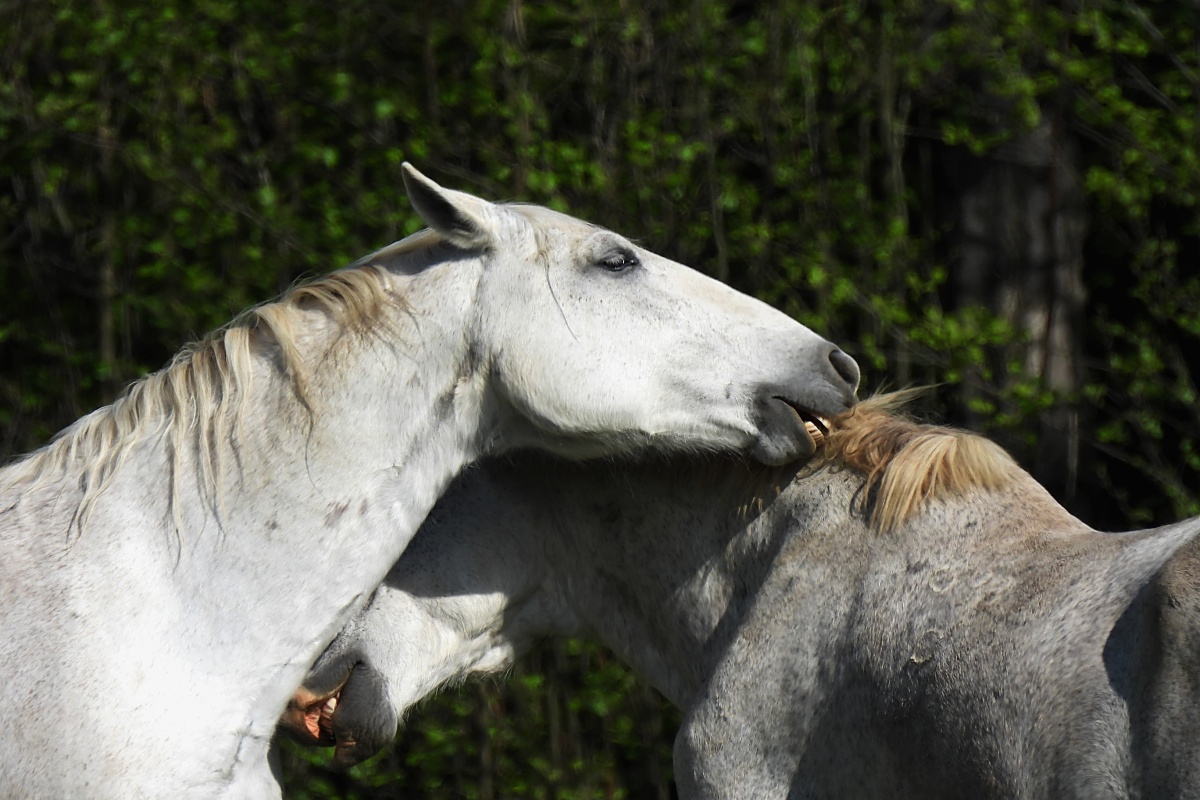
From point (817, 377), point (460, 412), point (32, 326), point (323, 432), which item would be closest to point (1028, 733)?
point (817, 377)

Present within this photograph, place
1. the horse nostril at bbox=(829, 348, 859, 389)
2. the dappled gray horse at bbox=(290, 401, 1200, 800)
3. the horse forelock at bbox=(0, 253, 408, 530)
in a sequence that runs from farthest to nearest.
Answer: the horse nostril at bbox=(829, 348, 859, 389) → the horse forelock at bbox=(0, 253, 408, 530) → the dappled gray horse at bbox=(290, 401, 1200, 800)

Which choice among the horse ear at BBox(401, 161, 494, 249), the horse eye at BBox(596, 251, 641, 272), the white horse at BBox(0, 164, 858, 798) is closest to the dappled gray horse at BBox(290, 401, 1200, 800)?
the white horse at BBox(0, 164, 858, 798)

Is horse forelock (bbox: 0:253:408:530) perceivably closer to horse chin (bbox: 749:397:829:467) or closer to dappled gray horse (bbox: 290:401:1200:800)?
dappled gray horse (bbox: 290:401:1200:800)

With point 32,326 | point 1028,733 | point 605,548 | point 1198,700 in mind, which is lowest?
point 32,326

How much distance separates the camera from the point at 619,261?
295 cm

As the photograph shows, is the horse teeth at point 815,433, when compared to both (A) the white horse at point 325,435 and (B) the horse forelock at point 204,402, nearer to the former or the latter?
(A) the white horse at point 325,435

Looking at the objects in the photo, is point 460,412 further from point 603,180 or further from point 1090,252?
point 1090,252

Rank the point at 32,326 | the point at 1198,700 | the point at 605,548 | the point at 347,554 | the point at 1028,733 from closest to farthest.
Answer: the point at 1198,700
the point at 1028,733
the point at 347,554
the point at 605,548
the point at 32,326

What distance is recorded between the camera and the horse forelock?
2.74 meters

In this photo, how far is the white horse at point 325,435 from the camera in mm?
2568

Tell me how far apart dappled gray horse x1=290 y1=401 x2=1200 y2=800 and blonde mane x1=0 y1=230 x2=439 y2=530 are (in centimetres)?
63

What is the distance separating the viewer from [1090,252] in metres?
6.45

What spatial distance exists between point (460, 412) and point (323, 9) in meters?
3.88

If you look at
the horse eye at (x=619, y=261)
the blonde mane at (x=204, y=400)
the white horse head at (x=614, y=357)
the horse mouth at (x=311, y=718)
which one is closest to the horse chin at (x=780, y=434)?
the white horse head at (x=614, y=357)
